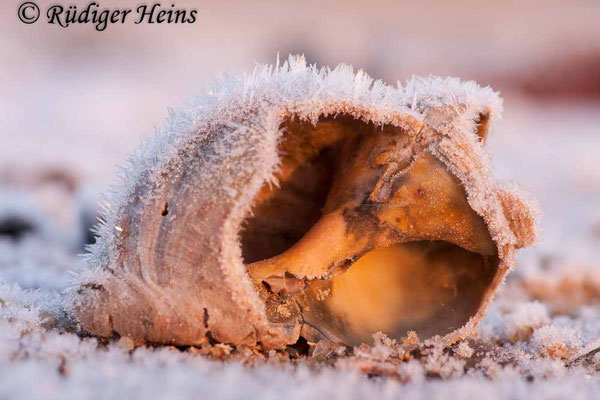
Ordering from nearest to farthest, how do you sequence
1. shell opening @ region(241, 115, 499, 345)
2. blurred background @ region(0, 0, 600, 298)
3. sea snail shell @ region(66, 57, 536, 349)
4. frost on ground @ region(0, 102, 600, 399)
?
1. frost on ground @ region(0, 102, 600, 399)
2. sea snail shell @ region(66, 57, 536, 349)
3. shell opening @ region(241, 115, 499, 345)
4. blurred background @ region(0, 0, 600, 298)

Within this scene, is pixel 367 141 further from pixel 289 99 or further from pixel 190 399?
pixel 190 399

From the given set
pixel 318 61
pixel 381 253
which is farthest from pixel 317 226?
pixel 318 61

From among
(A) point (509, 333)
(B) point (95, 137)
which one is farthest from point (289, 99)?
(B) point (95, 137)

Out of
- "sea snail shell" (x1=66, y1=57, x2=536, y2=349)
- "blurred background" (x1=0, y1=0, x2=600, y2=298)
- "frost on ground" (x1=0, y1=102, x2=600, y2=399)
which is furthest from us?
"blurred background" (x1=0, y1=0, x2=600, y2=298)

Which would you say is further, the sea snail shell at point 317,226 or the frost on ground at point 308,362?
the sea snail shell at point 317,226

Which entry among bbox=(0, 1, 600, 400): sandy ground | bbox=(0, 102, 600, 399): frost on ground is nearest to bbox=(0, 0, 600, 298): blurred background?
bbox=(0, 1, 600, 400): sandy ground

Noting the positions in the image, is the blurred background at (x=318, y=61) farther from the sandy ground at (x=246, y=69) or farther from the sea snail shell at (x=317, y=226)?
the sea snail shell at (x=317, y=226)

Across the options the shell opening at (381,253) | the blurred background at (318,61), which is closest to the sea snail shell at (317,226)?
the shell opening at (381,253)

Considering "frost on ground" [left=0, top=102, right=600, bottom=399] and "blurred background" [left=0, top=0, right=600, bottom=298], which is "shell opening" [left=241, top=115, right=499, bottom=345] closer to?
"frost on ground" [left=0, top=102, right=600, bottom=399]
